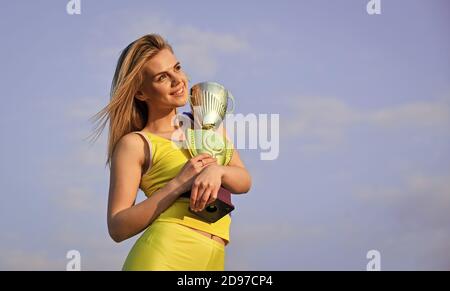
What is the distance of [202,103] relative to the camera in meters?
4.22

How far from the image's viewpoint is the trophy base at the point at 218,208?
388cm

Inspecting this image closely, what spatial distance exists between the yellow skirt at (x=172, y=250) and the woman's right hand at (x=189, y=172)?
219mm

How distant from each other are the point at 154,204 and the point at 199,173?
291mm

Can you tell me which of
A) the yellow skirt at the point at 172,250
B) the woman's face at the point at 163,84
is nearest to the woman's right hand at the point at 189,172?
the yellow skirt at the point at 172,250

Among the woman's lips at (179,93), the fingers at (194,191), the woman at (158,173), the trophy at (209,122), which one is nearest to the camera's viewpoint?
the fingers at (194,191)

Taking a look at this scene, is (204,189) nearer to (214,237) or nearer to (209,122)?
(214,237)

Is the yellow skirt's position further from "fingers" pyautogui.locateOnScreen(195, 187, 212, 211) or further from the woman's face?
the woman's face

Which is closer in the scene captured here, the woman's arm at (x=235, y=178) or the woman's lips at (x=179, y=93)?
the woman's arm at (x=235, y=178)

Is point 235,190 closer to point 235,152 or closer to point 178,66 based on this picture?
point 235,152

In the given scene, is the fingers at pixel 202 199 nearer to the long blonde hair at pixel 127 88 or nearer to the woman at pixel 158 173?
the woman at pixel 158 173

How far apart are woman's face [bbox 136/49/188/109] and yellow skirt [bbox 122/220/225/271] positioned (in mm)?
728

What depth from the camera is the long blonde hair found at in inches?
170

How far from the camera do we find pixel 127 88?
14.1 feet

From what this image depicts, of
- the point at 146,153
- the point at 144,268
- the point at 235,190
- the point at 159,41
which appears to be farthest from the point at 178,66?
the point at 144,268
